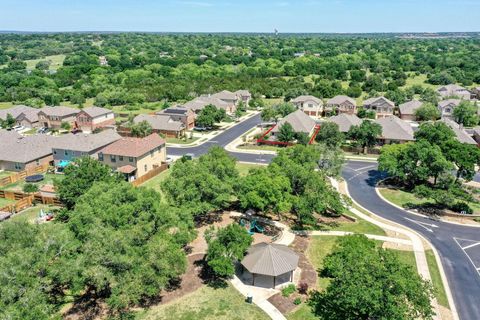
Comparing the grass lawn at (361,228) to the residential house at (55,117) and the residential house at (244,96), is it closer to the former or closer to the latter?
the residential house at (55,117)

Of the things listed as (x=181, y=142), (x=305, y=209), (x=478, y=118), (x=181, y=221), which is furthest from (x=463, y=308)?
(x=478, y=118)

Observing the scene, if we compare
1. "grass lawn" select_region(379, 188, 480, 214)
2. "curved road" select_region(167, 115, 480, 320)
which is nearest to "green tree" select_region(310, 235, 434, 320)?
"curved road" select_region(167, 115, 480, 320)

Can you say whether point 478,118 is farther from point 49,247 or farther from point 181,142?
point 49,247

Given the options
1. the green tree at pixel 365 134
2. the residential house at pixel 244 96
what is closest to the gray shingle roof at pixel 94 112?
the residential house at pixel 244 96

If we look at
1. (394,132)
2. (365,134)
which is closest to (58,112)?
(365,134)

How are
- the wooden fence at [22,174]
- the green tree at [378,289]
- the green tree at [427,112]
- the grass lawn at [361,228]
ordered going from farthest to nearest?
the green tree at [427,112] → the wooden fence at [22,174] → the grass lawn at [361,228] → the green tree at [378,289]

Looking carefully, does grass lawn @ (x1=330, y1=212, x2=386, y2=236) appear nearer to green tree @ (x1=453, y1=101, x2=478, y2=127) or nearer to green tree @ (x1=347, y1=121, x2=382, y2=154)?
green tree @ (x1=347, y1=121, x2=382, y2=154)
